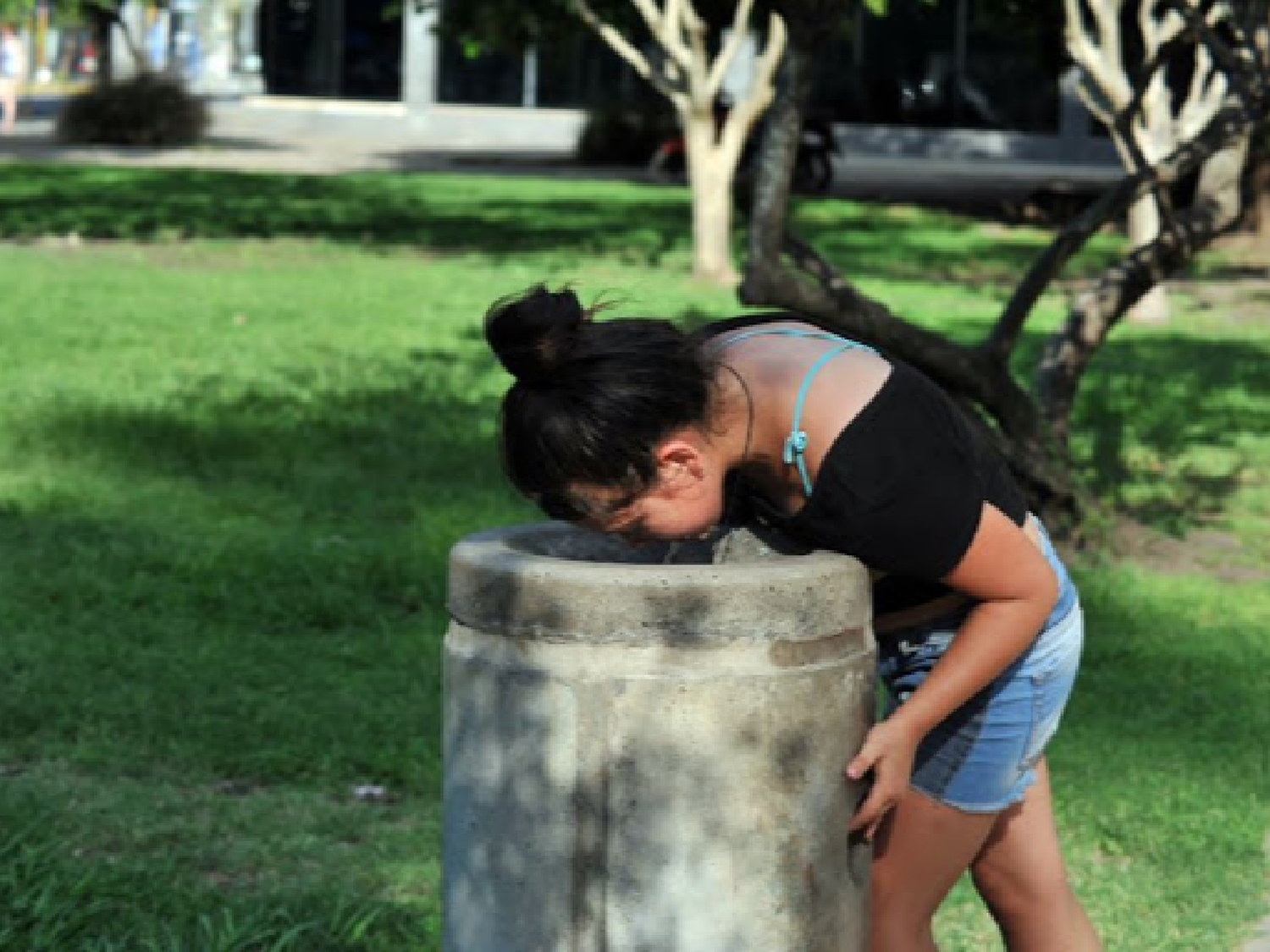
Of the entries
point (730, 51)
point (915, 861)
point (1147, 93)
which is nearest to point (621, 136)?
point (730, 51)

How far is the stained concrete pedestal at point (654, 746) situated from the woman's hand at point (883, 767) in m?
0.02

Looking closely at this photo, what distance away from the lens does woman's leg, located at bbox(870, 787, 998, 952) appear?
330 cm

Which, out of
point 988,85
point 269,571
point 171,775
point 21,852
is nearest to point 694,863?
point 21,852

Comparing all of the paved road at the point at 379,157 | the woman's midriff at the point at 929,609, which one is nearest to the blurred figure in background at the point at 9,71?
the paved road at the point at 379,157

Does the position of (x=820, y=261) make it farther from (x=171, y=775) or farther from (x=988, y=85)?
(x=988, y=85)

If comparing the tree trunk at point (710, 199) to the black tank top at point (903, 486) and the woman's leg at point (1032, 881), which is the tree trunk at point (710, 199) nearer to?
the woman's leg at point (1032, 881)

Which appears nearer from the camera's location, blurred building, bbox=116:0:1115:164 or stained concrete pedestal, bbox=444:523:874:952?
stained concrete pedestal, bbox=444:523:874:952

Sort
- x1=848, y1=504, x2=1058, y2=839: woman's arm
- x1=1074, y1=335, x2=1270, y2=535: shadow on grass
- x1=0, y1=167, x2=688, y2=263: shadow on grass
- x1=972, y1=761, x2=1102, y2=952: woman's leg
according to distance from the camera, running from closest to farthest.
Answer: x1=848, y1=504, x2=1058, y2=839: woman's arm → x1=972, y1=761, x2=1102, y2=952: woman's leg → x1=1074, y1=335, x2=1270, y2=535: shadow on grass → x1=0, y1=167, x2=688, y2=263: shadow on grass

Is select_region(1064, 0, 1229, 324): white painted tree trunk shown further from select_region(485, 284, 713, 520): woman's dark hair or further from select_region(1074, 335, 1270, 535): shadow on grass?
select_region(485, 284, 713, 520): woman's dark hair

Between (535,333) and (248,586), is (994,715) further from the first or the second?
(248,586)

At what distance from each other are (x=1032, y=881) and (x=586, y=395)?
3.82 feet

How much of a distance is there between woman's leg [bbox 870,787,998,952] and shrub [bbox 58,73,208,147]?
3382 cm

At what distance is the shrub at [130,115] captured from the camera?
35.7 metres

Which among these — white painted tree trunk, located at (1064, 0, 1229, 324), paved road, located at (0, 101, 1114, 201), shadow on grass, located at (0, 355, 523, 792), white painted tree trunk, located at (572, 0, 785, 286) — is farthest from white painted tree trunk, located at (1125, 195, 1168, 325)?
paved road, located at (0, 101, 1114, 201)
